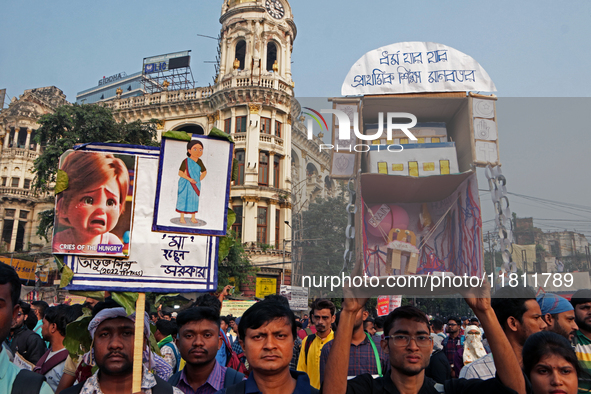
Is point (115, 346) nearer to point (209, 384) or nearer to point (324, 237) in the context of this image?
point (209, 384)

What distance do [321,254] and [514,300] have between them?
1346 millimetres

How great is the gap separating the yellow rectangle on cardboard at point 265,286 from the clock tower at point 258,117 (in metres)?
1.08

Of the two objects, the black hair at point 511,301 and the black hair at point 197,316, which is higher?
the black hair at point 511,301

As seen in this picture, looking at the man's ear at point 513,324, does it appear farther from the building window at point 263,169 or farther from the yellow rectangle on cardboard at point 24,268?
the yellow rectangle on cardboard at point 24,268

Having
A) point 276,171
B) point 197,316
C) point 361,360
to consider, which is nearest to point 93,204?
point 197,316

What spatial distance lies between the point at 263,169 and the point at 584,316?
1026 inches

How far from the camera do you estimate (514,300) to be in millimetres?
3145

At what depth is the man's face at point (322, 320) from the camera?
4.73 meters

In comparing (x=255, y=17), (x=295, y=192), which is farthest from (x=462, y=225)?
(x=255, y=17)

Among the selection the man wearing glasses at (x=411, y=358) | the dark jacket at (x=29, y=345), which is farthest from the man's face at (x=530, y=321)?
the dark jacket at (x=29, y=345)

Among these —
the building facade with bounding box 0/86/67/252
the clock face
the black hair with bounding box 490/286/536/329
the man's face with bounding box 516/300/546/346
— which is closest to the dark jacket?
the black hair with bounding box 490/286/536/329

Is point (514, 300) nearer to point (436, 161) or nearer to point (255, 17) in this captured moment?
point (436, 161)

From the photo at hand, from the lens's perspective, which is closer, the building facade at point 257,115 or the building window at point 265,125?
the building facade at point 257,115

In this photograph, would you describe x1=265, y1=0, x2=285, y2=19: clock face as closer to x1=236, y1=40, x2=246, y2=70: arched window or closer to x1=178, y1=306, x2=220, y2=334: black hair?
Result: x1=236, y1=40, x2=246, y2=70: arched window
